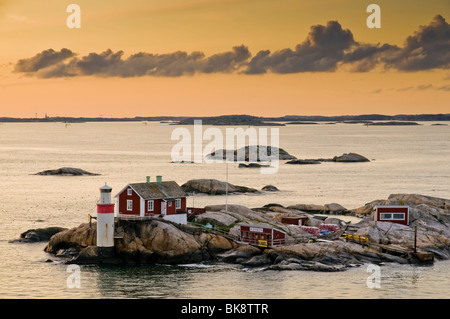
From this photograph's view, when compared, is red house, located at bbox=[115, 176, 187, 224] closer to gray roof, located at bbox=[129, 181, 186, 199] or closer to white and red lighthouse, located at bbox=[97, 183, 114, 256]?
gray roof, located at bbox=[129, 181, 186, 199]

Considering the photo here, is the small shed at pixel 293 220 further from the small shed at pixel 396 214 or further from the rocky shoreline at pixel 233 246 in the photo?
the small shed at pixel 396 214

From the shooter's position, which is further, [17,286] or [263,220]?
[263,220]

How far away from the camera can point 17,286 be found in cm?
5616

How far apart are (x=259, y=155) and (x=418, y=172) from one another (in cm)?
4637

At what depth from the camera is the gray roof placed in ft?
220

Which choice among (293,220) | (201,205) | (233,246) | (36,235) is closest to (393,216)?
(293,220)

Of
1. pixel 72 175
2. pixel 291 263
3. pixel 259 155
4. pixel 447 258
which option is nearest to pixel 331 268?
pixel 291 263

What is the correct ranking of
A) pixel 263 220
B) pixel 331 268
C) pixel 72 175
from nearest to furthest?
pixel 331 268
pixel 263 220
pixel 72 175

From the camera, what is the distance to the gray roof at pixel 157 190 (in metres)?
66.9

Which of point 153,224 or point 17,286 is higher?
point 153,224

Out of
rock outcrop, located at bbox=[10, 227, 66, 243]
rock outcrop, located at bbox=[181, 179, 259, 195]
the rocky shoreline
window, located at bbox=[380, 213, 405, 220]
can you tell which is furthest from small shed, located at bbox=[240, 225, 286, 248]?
rock outcrop, located at bbox=[181, 179, 259, 195]

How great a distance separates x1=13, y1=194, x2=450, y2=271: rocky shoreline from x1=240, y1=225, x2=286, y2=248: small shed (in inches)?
32.7

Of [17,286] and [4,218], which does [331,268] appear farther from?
[4,218]
